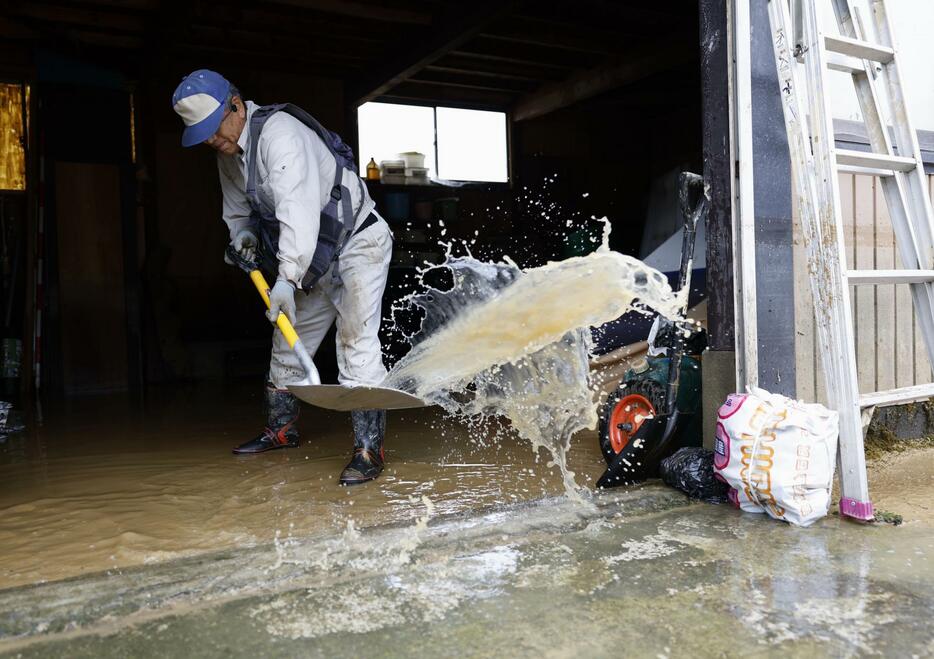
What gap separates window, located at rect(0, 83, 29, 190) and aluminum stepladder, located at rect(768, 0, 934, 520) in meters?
7.87

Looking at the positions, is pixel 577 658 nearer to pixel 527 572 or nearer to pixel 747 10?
pixel 527 572

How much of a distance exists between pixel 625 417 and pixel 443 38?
15.2 ft

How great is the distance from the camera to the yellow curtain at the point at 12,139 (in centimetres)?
793

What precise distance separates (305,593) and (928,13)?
176 inches

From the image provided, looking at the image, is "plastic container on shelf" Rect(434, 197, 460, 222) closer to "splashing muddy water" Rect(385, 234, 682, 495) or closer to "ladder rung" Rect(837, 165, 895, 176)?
"splashing muddy water" Rect(385, 234, 682, 495)

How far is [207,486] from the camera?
3.54 metres

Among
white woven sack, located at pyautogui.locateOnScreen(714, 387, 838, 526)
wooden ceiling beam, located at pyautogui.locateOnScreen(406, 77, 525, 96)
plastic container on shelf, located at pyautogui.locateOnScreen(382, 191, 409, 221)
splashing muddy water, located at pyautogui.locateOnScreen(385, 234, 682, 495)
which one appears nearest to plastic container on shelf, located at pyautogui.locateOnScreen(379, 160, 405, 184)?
A: plastic container on shelf, located at pyautogui.locateOnScreen(382, 191, 409, 221)

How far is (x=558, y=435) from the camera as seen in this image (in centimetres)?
382

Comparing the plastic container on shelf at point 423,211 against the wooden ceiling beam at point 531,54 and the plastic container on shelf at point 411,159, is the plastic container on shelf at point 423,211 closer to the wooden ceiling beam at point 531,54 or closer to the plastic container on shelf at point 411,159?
the plastic container on shelf at point 411,159

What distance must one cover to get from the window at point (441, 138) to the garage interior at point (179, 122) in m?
0.18

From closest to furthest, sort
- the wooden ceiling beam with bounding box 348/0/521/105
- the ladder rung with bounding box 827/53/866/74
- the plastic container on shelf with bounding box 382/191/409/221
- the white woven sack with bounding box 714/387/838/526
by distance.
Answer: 1. the white woven sack with bounding box 714/387/838/526
2. the ladder rung with bounding box 827/53/866/74
3. the wooden ceiling beam with bounding box 348/0/521/105
4. the plastic container on shelf with bounding box 382/191/409/221

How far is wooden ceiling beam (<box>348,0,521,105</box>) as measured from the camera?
6184mm

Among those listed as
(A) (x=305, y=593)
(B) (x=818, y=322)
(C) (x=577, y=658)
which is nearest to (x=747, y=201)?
(B) (x=818, y=322)

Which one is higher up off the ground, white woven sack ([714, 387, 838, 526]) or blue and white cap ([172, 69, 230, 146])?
blue and white cap ([172, 69, 230, 146])
